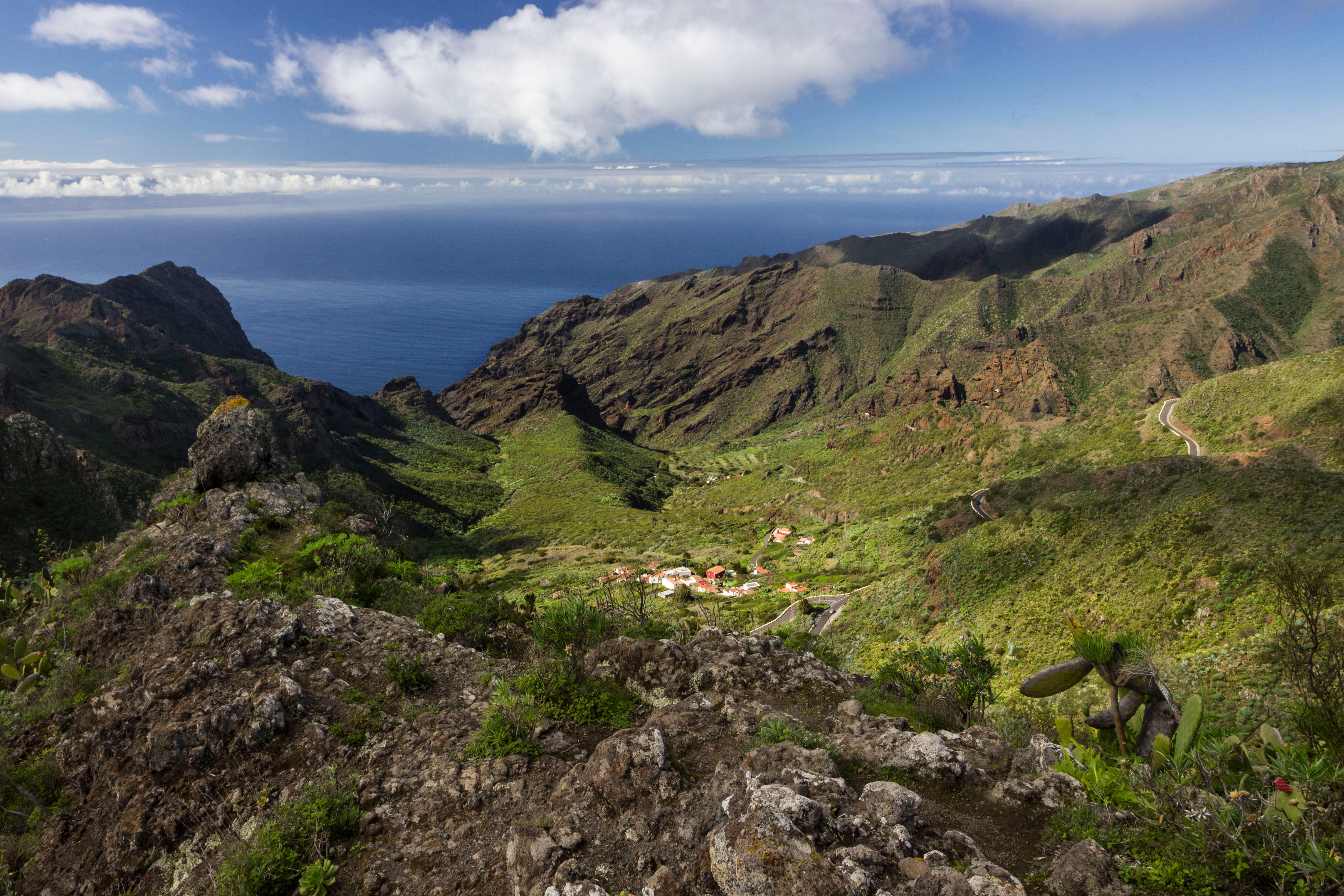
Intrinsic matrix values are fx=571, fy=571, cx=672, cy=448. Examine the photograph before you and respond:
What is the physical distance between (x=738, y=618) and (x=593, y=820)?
32839 millimetres

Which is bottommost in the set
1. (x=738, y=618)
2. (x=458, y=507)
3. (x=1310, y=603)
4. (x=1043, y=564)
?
(x=458, y=507)

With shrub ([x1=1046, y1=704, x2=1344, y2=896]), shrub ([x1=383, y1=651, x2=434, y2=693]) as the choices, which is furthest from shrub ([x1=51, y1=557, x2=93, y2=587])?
shrub ([x1=1046, y1=704, x2=1344, y2=896])

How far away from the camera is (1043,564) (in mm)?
28828

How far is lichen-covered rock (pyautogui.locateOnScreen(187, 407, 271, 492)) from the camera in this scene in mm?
25844

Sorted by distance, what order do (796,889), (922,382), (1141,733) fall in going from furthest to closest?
(922,382)
(1141,733)
(796,889)

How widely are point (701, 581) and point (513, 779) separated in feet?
140

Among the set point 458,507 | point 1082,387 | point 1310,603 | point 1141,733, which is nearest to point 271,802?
point 1141,733

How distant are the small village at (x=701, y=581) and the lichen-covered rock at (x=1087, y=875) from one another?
36109 mm

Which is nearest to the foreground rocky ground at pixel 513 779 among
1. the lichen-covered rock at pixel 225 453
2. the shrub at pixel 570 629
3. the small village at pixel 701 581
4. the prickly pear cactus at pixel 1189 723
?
the shrub at pixel 570 629

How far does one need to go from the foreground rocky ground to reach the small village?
30252 mm

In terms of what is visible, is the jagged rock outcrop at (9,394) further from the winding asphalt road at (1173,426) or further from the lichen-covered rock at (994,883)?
the winding asphalt road at (1173,426)

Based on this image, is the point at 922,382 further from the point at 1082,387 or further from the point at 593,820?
the point at 593,820

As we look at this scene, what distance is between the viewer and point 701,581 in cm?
4978

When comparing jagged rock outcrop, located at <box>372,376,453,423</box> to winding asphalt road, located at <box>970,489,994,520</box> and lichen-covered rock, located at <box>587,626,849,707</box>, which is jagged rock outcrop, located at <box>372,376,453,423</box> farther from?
lichen-covered rock, located at <box>587,626,849,707</box>
